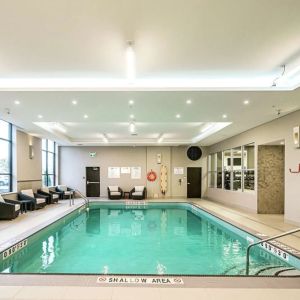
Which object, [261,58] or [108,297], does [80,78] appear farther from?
[108,297]

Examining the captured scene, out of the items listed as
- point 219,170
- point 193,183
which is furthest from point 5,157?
point 193,183

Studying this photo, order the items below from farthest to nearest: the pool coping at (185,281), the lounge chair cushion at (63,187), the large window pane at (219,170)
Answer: the lounge chair cushion at (63,187) → the large window pane at (219,170) → the pool coping at (185,281)

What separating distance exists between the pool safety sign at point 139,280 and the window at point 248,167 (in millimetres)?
7408

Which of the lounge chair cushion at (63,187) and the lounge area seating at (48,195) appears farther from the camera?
the lounge chair cushion at (63,187)

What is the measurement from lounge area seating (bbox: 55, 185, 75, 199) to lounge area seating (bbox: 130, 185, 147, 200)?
2949 millimetres

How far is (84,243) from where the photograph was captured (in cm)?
641

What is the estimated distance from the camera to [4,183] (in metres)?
9.73

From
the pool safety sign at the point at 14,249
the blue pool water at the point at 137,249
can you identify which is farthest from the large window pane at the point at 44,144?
the pool safety sign at the point at 14,249

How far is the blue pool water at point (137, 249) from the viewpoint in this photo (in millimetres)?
4727

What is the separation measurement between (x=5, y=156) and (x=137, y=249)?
20.8 feet

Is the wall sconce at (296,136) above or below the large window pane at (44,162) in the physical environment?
above

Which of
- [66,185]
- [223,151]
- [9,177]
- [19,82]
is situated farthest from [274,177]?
[66,185]

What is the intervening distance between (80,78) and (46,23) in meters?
1.98

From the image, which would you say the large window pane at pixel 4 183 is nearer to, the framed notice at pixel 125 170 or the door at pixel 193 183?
the framed notice at pixel 125 170
